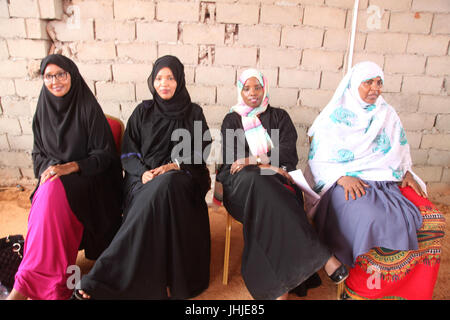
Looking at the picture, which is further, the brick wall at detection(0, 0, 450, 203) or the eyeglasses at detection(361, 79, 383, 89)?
the brick wall at detection(0, 0, 450, 203)

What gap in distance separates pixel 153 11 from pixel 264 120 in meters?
1.50

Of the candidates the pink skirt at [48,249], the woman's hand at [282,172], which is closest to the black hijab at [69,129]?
the pink skirt at [48,249]

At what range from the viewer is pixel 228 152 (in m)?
2.18

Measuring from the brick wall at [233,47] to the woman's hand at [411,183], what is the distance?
1169mm

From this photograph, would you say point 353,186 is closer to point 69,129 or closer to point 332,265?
point 332,265

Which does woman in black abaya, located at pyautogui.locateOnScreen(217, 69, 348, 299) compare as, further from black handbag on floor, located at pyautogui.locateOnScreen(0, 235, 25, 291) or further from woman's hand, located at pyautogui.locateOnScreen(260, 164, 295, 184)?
black handbag on floor, located at pyautogui.locateOnScreen(0, 235, 25, 291)

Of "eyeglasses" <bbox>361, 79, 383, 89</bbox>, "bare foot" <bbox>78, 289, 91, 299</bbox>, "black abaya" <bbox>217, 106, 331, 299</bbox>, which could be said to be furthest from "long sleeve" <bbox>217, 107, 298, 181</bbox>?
"bare foot" <bbox>78, 289, 91, 299</bbox>

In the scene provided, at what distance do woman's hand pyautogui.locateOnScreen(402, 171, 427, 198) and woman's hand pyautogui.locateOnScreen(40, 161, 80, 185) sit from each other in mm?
2148

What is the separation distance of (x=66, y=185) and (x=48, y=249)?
1.21 ft

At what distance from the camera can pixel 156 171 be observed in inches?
77.7

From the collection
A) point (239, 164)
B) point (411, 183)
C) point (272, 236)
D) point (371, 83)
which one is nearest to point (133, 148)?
point (239, 164)

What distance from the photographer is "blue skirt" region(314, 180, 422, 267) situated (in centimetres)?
168

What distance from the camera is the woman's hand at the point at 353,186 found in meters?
1.86

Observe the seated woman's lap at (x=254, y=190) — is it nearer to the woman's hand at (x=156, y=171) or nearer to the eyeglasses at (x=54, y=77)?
the woman's hand at (x=156, y=171)
